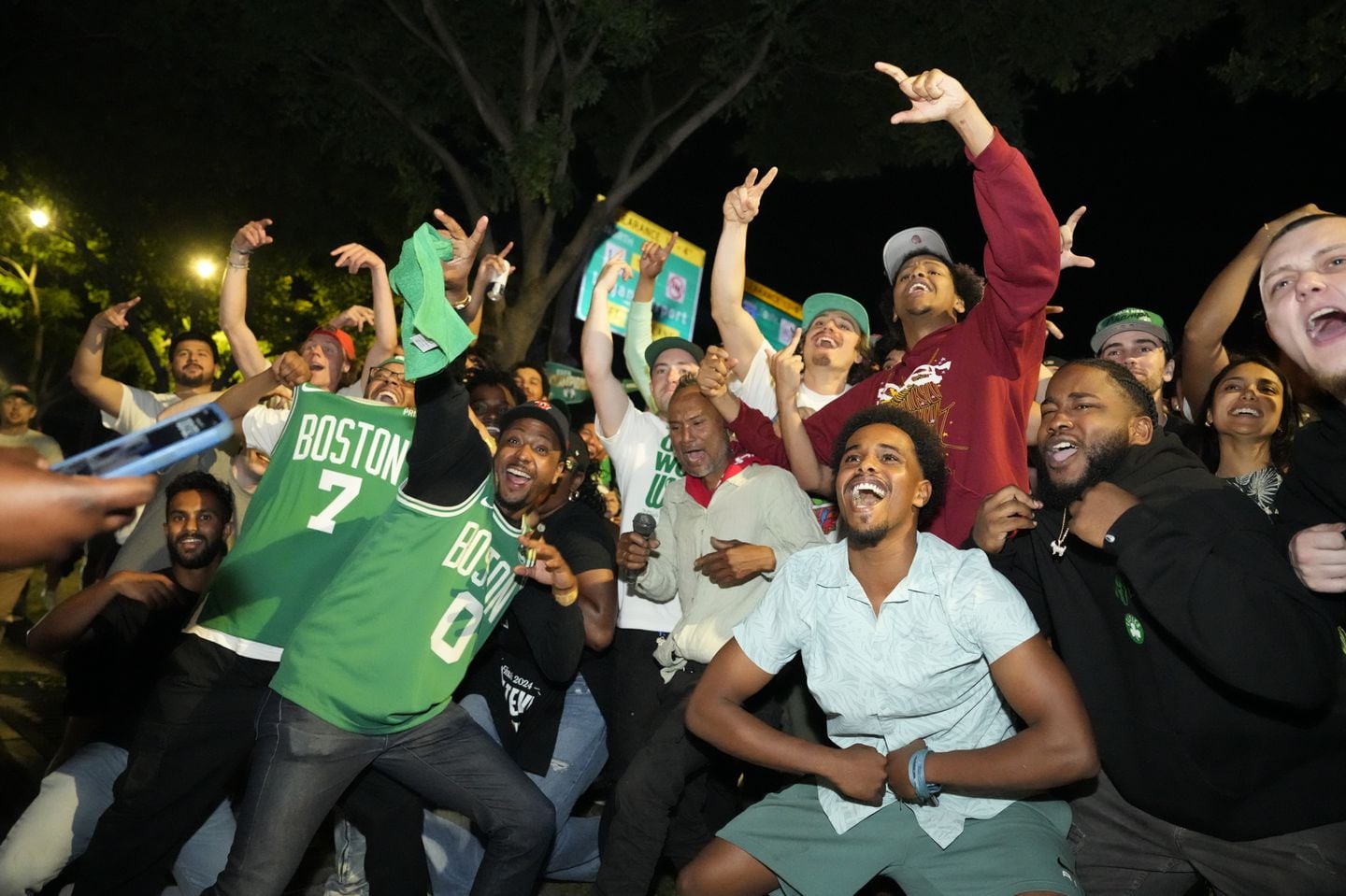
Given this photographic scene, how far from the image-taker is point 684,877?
374cm

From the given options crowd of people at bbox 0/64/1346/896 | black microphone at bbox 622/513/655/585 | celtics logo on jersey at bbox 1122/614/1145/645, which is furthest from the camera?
black microphone at bbox 622/513/655/585

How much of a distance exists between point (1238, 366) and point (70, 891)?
5833 mm

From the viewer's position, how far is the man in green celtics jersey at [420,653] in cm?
398

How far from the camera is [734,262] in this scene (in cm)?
581

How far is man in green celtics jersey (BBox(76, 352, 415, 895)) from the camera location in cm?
429

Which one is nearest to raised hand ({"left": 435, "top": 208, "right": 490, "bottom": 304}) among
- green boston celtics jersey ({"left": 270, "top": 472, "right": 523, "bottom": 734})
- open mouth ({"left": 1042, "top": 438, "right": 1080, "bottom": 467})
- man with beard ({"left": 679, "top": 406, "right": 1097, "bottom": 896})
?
green boston celtics jersey ({"left": 270, "top": 472, "right": 523, "bottom": 734})

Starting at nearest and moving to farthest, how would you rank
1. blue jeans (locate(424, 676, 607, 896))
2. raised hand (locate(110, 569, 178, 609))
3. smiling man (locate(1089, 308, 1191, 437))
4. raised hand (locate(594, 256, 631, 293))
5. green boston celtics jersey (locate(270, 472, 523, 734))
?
green boston celtics jersey (locate(270, 472, 523, 734)), raised hand (locate(110, 569, 178, 609)), blue jeans (locate(424, 676, 607, 896)), smiling man (locate(1089, 308, 1191, 437)), raised hand (locate(594, 256, 631, 293))

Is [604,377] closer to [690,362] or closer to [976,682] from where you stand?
[690,362]

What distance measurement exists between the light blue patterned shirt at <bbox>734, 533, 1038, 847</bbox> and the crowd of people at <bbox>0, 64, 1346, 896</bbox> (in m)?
0.01

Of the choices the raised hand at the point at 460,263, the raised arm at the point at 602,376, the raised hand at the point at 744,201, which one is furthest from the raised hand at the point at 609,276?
the raised hand at the point at 460,263

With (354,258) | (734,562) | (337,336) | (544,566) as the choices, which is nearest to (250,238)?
(337,336)

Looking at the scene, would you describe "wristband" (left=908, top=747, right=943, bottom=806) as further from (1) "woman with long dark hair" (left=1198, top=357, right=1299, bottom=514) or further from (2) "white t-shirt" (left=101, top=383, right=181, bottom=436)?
(2) "white t-shirt" (left=101, top=383, right=181, bottom=436)

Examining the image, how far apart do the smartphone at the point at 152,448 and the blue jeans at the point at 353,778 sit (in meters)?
2.33

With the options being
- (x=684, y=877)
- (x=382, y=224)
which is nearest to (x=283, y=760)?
(x=684, y=877)
